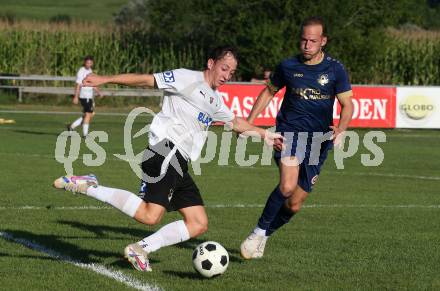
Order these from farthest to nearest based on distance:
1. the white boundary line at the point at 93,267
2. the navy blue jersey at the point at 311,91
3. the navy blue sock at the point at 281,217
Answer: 1. the navy blue sock at the point at 281,217
2. the navy blue jersey at the point at 311,91
3. the white boundary line at the point at 93,267

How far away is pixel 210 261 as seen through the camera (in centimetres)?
898

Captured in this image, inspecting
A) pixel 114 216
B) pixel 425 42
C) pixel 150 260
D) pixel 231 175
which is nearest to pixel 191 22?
pixel 425 42

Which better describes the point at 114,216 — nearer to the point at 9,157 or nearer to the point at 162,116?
the point at 162,116

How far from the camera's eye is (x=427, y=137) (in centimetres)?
3172

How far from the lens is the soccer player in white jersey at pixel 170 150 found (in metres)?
9.25

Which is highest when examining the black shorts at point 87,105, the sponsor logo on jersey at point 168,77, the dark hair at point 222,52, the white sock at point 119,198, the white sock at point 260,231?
the dark hair at point 222,52

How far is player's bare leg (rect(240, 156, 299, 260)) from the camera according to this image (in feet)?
33.4

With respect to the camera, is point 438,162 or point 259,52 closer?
point 438,162

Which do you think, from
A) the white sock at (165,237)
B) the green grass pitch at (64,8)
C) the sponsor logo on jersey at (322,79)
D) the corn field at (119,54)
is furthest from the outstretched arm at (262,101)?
the green grass pitch at (64,8)

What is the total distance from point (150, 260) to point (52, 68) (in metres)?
40.9

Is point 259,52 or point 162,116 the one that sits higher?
point 162,116

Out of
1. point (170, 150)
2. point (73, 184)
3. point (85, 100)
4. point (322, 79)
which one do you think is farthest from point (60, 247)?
point (85, 100)

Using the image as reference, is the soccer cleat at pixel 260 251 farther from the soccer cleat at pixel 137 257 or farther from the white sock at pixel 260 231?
the soccer cleat at pixel 137 257

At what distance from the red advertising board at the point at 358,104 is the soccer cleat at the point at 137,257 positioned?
22.6 metres
